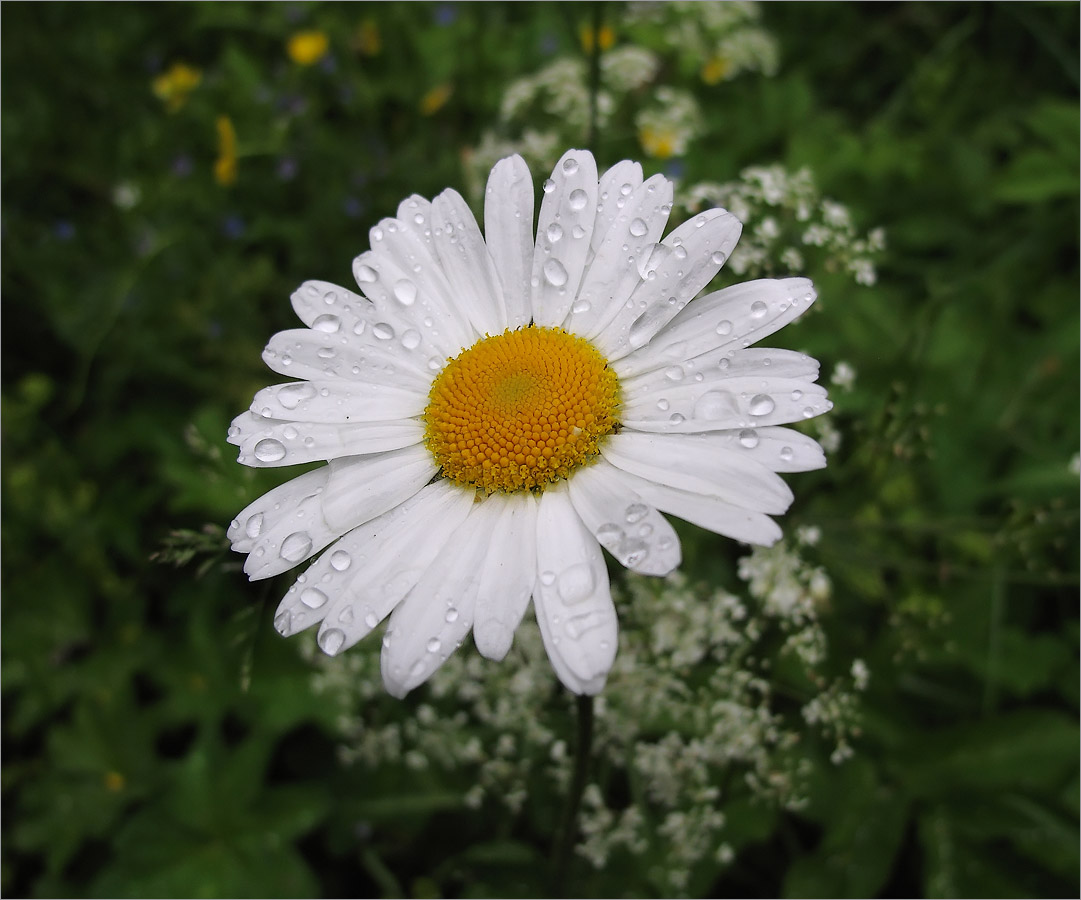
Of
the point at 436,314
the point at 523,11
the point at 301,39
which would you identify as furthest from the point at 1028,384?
the point at 301,39

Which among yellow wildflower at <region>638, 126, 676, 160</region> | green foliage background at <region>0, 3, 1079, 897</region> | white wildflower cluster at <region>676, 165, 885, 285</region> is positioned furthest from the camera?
yellow wildflower at <region>638, 126, 676, 160</region>

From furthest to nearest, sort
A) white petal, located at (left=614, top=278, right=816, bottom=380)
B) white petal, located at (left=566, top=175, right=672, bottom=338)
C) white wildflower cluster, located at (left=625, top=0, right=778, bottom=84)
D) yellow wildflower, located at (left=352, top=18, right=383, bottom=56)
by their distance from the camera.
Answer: yellow wildflower, located at (left=352, top=18, right=383, bottom=56)
white wildflower cluster, located at (left=625, top=0, right=778, bottom=84)
white petal, located at (left=566, top=175, right=672, bottom=338)
white petal, located at (left=614, top=278, right=816, bottom=380)

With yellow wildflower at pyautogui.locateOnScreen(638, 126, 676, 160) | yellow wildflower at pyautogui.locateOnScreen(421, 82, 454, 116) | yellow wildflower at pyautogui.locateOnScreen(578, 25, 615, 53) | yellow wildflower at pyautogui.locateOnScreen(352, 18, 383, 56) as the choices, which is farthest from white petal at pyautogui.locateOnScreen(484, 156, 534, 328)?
yellow wildflower at pyautogui.locateOnScreen(352, 18, 383, 56)

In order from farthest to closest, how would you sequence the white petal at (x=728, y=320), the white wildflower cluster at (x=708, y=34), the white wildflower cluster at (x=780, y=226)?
1. the white wildflower cluster at (x=708, y=34)
2. the white wildflower cluster at (x=780, y=226)
3. the white petal at (x=728, y=320)

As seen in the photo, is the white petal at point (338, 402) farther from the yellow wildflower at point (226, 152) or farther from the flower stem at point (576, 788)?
the yellow wildflower at point (226, 152)

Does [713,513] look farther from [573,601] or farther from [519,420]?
[519,420]

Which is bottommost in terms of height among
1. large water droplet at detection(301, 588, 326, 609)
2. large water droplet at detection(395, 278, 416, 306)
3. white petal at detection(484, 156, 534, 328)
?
large water droplet at detection(301, 588, 326, 609)

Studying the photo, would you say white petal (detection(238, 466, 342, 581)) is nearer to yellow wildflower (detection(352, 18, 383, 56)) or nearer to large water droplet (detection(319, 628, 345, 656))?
large water droplet (detection(319, 628, 345, 656))

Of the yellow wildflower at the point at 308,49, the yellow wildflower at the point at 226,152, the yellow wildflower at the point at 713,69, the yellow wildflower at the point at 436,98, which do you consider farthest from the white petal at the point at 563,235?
the yellow wildflower at the point at 308,49
